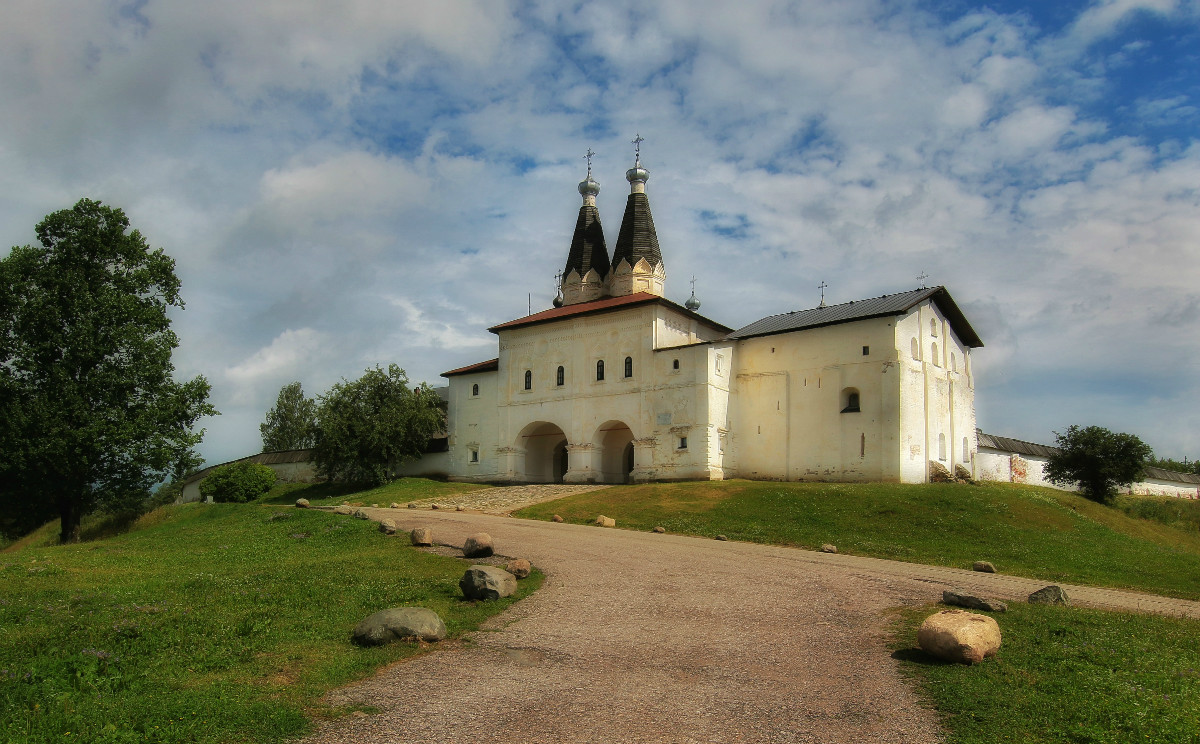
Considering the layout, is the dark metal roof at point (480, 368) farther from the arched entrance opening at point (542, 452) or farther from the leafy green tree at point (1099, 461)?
the leafy green tree at point (1099, 461)

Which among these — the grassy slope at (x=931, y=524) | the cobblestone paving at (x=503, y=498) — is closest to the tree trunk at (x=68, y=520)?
the cobblestone paving at (x=503, y=498)

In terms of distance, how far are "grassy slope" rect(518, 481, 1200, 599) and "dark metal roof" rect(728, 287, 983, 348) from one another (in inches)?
285

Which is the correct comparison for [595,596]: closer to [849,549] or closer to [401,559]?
[401,559]

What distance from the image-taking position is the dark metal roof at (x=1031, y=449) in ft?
128

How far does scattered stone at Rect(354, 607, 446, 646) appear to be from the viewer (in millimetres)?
9602

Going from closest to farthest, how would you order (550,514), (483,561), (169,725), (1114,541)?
(169,725) < (483,561) < (1114,541) < (550,514)

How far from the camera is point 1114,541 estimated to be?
2219 cm

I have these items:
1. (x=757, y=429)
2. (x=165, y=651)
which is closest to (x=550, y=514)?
(x=757, y=429)

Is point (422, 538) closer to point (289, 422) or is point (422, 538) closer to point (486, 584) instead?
point (486, 584)

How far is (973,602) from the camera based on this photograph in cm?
1133

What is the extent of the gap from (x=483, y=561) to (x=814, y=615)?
6.41 meters

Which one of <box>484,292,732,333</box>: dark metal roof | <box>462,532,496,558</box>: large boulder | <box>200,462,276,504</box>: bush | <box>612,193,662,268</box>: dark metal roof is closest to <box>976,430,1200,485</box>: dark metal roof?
<box>484,292,732,333</box>: dark metal roof

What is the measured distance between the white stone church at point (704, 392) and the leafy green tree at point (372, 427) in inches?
91.6

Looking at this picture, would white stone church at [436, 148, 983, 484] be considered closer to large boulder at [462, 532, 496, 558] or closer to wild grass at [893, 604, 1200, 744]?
large boulder at [462, 532, 496, 558]
